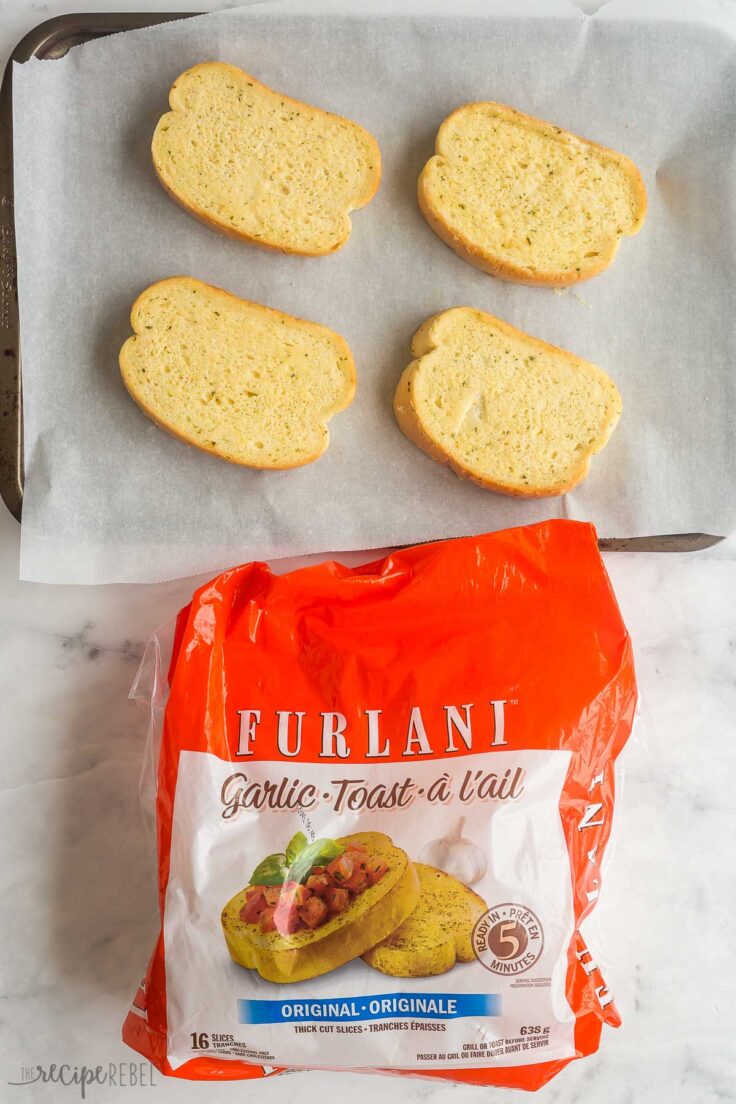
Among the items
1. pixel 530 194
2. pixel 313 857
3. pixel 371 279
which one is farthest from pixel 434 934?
pixel 530 194

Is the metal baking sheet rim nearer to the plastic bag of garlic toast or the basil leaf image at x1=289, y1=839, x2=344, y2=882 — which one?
the plastic bag of garlic toast

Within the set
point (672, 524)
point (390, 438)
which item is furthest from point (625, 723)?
point (390, 438)

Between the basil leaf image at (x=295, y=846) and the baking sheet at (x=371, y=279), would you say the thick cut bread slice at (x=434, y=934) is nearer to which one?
the basil leaf image at (x=295, y=846)

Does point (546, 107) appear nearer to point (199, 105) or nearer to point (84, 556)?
point (199, 105)

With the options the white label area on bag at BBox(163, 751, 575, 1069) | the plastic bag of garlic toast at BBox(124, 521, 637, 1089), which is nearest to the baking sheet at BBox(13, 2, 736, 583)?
the plastic bag of garlic toast at BBox(124, 521, 637, 1089)

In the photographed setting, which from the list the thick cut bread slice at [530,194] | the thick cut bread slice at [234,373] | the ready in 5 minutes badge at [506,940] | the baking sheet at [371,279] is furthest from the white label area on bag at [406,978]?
the thick cut bread slice at [530,194]

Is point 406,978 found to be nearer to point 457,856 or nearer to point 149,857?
point 457,856
